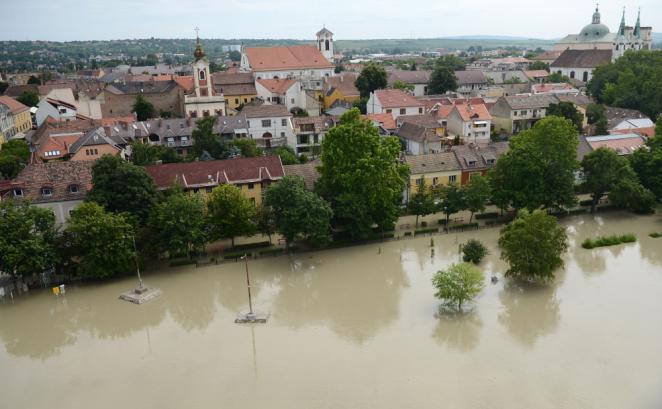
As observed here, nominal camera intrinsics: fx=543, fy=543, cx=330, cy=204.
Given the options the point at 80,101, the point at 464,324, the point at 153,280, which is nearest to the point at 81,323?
the point at 153,280

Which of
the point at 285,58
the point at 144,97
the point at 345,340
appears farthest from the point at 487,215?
the point at 285,58

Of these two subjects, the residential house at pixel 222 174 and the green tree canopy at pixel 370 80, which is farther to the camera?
the green tree canopy at pixel 370 80

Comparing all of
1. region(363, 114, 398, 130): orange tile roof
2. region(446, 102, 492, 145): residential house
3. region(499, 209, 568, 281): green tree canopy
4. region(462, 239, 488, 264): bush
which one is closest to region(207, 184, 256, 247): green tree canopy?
region(462, 239, 488, 264): bush

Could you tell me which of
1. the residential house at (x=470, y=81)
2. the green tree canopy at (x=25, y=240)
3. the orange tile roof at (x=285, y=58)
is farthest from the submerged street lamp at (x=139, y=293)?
the residential house at (x=470, y=81)

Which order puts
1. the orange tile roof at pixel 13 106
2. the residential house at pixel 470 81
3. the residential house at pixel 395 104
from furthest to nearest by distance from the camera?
the residential house at pixel 470 81
the residential house at pixel 395 104
the orange tile roof at pixel 13 106

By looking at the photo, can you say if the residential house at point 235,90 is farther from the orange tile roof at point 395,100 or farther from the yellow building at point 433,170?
the yellow building at point 433,170

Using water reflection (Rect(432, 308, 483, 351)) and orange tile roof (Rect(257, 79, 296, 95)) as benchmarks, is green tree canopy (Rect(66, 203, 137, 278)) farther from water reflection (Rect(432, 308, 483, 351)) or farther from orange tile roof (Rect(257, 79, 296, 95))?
orange tile roof (Rect(257, 79, 296, 95))
